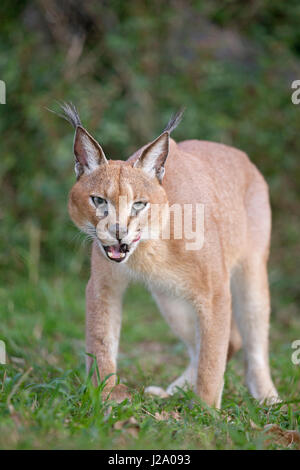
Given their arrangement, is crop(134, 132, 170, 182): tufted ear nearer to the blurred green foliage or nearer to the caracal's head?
the caracal's head

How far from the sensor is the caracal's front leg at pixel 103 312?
13.8 ft

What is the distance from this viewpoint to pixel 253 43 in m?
9.36

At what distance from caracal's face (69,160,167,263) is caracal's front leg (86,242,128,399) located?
13.6 inches

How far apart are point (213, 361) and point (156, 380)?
1221mm

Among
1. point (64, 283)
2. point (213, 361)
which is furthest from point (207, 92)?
point (213, 361)

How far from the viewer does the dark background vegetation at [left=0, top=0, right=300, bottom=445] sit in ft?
26.0

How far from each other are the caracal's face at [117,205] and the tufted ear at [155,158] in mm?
41

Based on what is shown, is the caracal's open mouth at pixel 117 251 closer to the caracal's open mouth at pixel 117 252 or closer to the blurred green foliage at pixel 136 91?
the caracal's open mouth at pixel 117 252

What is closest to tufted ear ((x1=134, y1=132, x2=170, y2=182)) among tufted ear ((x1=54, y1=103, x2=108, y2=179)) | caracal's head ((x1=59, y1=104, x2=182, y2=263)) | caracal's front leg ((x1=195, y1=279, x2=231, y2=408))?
caracal's head ((x1=59, y1=104, x2=182, y2=263))

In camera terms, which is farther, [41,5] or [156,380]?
[41,5]

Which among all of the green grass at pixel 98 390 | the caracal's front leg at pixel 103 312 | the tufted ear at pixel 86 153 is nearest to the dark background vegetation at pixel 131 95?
the green grass at pixel 98 390

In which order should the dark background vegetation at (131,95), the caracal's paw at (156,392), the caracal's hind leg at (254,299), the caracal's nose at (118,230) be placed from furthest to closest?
the dark background vegetation at (131,95) < the caracal's hind leg at (254,299) < the caracal's paw at (156,392) < the caracal's nose at (118,230)

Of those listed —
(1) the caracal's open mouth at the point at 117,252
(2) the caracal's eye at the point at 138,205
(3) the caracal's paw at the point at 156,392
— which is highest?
(2) the caracal's eye at the point at 138,205
